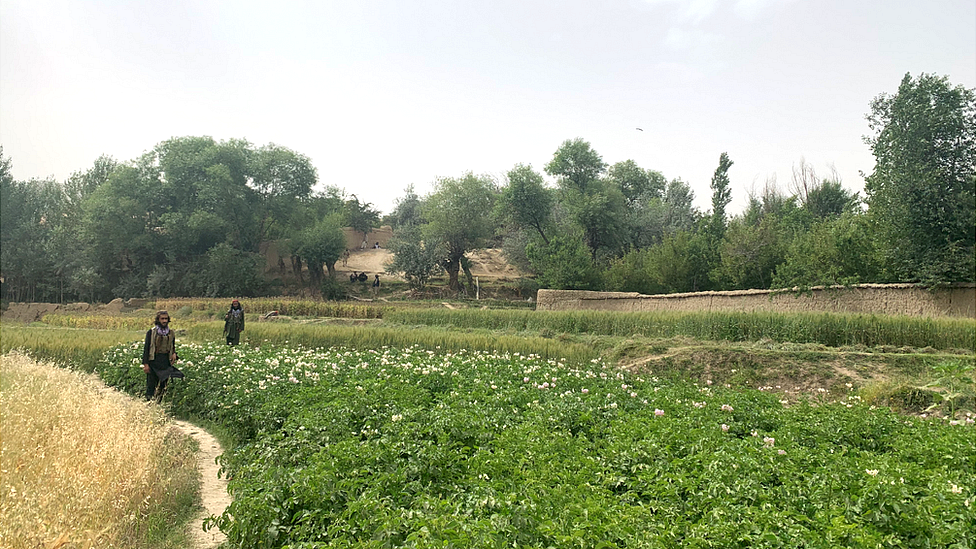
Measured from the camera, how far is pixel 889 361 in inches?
525

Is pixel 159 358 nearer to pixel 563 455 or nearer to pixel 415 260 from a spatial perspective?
pixel 563 455

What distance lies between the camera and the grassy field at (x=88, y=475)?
15.0 ft

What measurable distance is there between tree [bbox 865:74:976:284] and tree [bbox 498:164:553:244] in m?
24.5

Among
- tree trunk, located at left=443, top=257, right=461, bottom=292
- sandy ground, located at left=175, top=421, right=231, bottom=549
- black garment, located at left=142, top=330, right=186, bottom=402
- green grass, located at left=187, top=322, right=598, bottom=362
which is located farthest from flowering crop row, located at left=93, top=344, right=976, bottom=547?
tree trunk, located at left=443, top=257, right=461, bottom=292

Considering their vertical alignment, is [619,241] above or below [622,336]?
above

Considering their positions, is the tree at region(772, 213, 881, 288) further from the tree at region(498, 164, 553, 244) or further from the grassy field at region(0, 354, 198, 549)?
the grassy field at region(0, 354, 198, 549)

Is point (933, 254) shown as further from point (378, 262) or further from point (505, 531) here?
point (378, 262)

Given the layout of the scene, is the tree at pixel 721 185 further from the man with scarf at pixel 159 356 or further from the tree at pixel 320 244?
the man with scarf at pixel 159 356

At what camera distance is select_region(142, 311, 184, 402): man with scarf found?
10328mm

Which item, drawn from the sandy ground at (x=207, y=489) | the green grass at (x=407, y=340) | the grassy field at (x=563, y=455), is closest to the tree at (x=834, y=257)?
the grassy field at (x=563, y=455)

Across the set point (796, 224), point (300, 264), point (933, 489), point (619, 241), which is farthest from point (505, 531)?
point (300, 264)

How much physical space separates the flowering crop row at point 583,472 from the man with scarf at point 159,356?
2865mm

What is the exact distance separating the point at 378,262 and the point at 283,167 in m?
12.6

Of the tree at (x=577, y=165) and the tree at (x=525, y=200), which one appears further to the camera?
the tree at (x=577, y=165)
